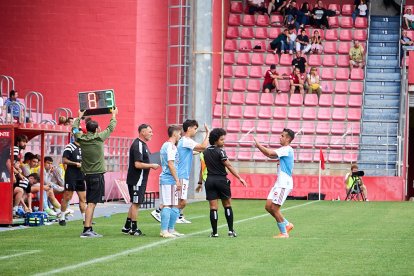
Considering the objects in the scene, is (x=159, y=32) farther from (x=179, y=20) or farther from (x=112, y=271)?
(x=112, y=271)

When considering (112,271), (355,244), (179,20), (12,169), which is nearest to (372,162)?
(179,20)

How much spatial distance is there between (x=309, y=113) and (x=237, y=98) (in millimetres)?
2682

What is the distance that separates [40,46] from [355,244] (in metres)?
20.6

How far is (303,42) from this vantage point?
141 feet

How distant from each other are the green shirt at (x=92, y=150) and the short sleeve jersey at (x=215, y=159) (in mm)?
1591

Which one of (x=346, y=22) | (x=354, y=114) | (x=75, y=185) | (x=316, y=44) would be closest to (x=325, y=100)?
(x=354, y=114)

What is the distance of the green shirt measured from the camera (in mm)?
18359

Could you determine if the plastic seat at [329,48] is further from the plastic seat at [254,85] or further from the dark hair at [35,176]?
the dark hair at [35,176]

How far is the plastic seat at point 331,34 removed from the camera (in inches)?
1726

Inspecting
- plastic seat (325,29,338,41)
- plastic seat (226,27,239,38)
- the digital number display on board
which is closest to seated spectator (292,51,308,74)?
plastic seat (325,29,338,41)

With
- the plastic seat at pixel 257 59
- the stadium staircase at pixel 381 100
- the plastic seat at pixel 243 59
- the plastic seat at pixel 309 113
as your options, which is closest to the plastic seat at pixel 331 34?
the stadium staircase at pixel 381 100

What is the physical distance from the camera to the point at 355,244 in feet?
54.6

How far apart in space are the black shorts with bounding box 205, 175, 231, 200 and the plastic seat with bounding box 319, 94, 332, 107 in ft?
76.7

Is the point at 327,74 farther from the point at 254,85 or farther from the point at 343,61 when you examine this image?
the point at 254,85
